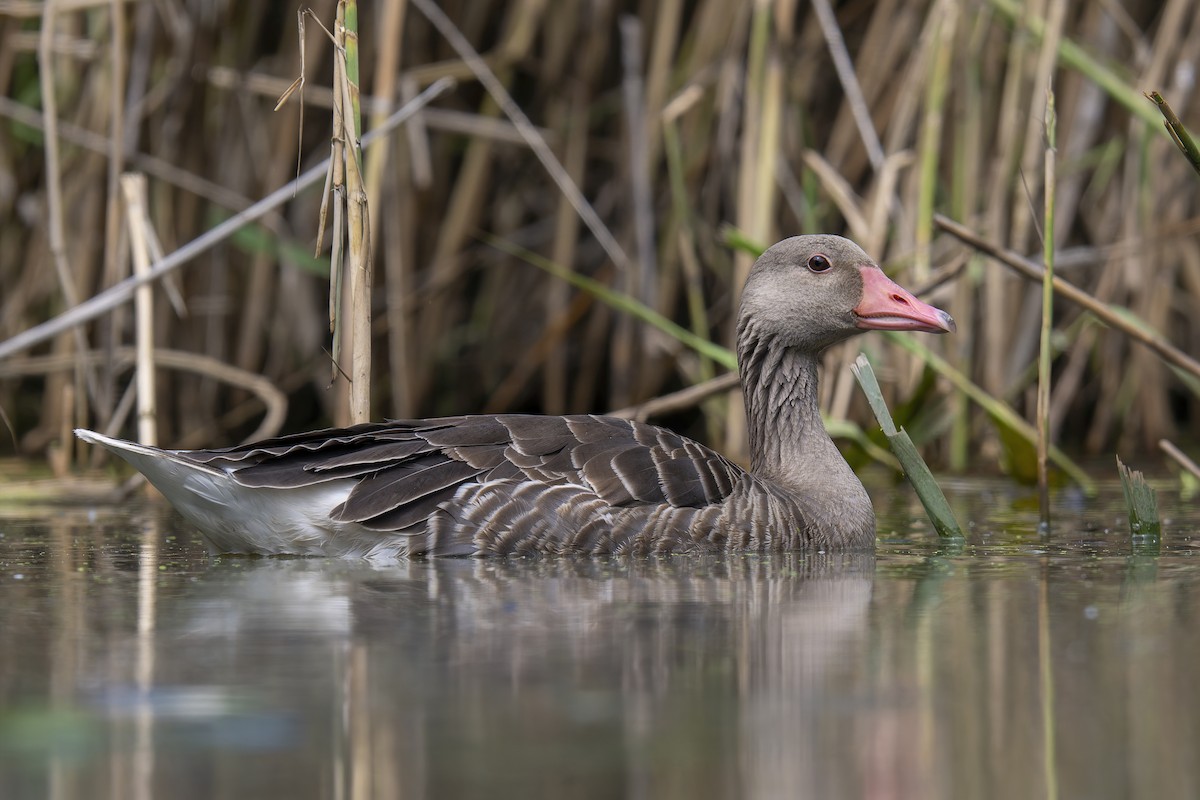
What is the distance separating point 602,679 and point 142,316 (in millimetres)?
4418

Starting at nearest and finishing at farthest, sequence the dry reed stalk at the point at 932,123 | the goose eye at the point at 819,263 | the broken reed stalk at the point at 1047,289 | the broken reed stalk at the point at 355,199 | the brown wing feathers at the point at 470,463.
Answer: the broken reed stalk at the point at 355,199 < the brown wing feathers at the point at 470,463 < the broken reed stalk at the point at 1047,289 < the goose eye at the point at 819,263 < the dry reed stalk at the point at 932,123

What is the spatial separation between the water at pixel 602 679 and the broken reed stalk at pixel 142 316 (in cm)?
165

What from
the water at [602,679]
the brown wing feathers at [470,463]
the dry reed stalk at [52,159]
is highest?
the dry reed stalk at [52,159]

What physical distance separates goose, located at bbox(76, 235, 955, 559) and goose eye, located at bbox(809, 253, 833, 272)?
1.60 feet

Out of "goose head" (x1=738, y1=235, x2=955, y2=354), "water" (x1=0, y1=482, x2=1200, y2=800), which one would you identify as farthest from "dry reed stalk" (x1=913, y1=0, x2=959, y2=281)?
"water" (x1=0, y1=482, x2=1200, y2=800)

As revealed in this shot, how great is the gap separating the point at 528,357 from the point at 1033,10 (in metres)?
3.55

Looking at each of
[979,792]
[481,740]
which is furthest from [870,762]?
[481,740]

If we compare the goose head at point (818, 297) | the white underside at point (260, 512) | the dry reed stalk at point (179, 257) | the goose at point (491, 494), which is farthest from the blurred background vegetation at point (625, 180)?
the white underside at point (260, 512)

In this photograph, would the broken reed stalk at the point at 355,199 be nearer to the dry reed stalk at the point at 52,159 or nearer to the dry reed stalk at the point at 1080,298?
the dry reed stalk at the point at 52,159

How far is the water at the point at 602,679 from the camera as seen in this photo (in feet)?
9.61

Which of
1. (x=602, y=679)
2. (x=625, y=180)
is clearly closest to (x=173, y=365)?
(x=625, y=180)

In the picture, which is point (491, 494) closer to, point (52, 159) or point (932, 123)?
point (52, 159)

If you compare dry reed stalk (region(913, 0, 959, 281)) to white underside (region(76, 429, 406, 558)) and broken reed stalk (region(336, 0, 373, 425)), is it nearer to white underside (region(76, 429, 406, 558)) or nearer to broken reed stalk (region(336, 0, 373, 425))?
broken reed stalk (region(336, 0, 373, 425))

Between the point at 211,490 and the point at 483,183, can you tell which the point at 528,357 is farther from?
the point at 211,490
